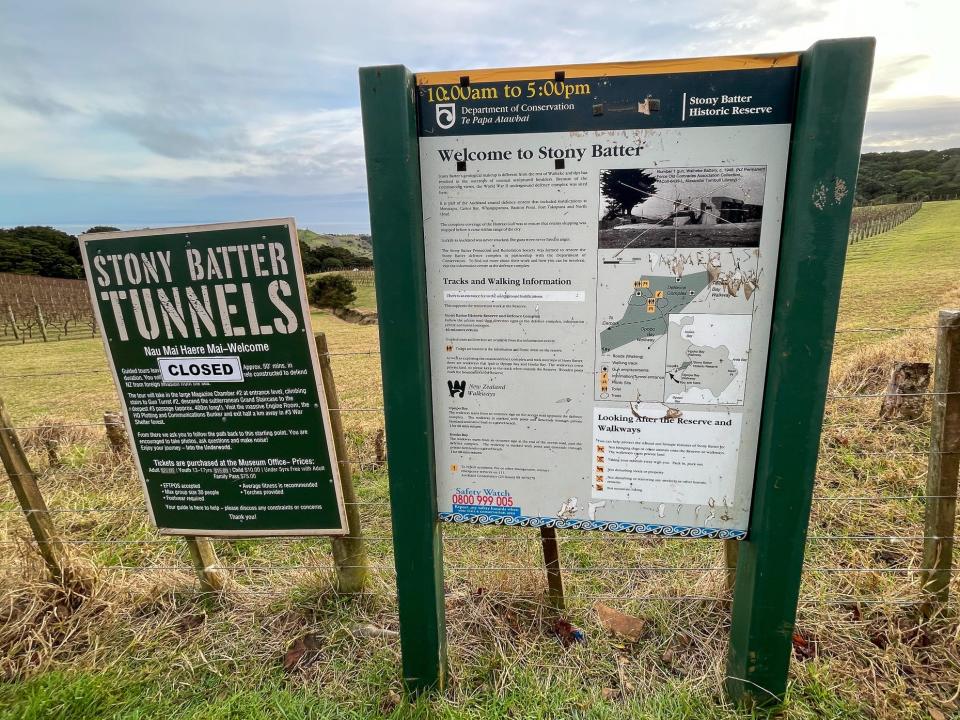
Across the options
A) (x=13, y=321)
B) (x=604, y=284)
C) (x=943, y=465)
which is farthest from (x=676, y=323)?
(x=13, y=321)

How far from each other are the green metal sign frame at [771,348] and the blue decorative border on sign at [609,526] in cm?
9

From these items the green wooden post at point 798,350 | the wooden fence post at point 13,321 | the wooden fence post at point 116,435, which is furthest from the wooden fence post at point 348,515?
the wooden fence post at point 13,321

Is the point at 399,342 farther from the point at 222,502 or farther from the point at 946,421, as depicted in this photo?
the point at 946,421

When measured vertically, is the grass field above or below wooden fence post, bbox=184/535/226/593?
below

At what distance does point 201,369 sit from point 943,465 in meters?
3.42

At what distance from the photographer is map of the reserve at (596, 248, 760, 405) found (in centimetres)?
167

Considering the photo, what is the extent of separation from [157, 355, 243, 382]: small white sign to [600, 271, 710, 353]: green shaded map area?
5.23 feet

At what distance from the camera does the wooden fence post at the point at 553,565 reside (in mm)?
2465

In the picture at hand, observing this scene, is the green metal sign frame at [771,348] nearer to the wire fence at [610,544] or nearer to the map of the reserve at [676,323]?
the map of the reserve at [676,323]

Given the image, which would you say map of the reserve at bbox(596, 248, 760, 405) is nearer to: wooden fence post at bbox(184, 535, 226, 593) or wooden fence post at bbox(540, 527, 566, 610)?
wooden fence post at bbox(540, 527, 566, 610)

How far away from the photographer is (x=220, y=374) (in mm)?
2273

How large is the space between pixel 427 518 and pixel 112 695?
1757mm

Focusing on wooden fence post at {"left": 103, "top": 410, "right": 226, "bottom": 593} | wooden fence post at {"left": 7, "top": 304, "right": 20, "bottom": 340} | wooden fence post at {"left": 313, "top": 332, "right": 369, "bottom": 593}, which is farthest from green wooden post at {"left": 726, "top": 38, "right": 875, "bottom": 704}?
wooden fence post at {"left": 7, "top": 304, "right": 20, "bottom": 340}

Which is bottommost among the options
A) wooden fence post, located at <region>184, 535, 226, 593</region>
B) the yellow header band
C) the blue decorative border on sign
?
wooden fence post, located at <region>184, 535, 226, 593</region>
